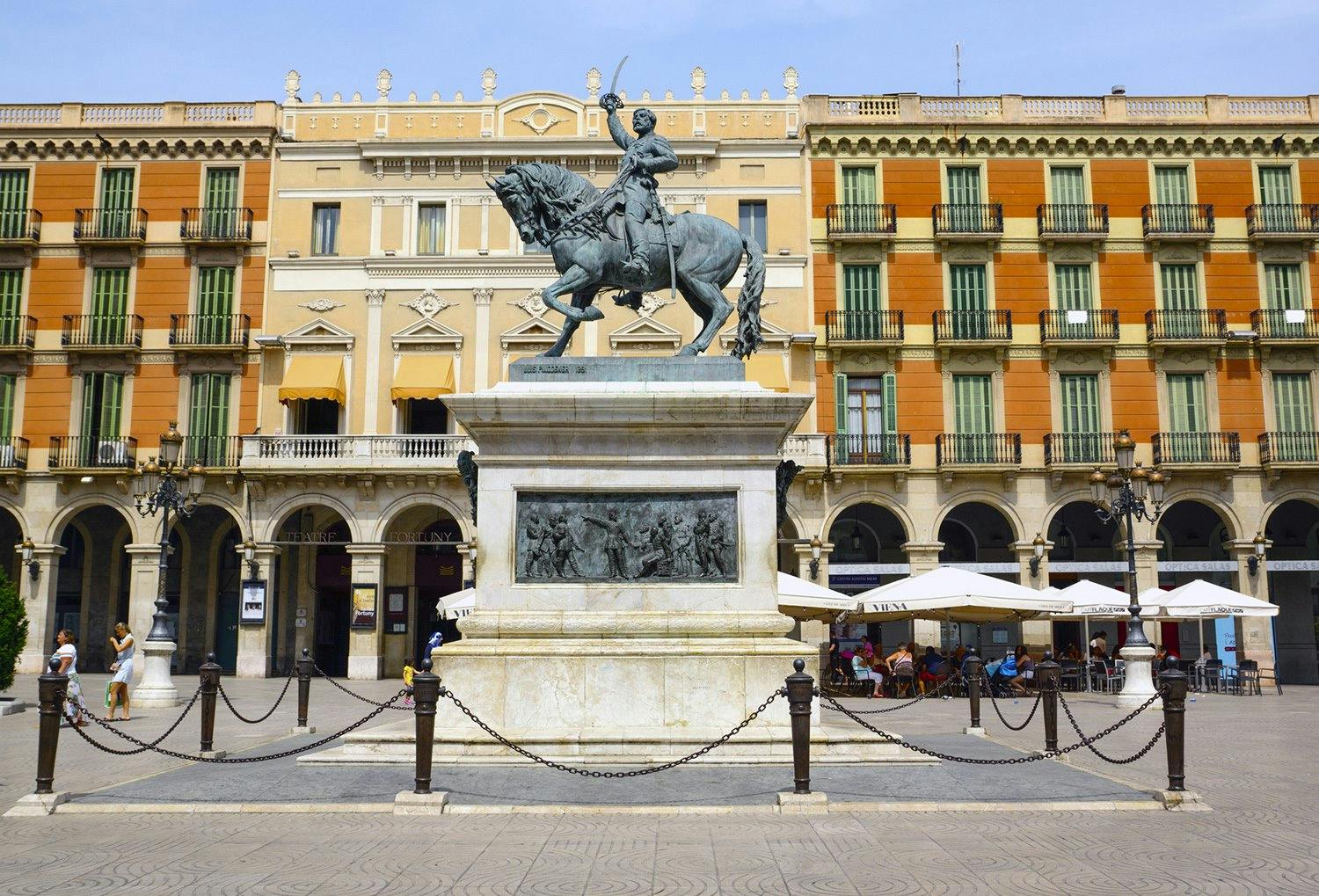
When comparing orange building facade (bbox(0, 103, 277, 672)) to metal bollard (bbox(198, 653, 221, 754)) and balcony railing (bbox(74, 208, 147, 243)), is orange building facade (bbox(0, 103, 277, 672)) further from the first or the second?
metal bollard (bbox(198, 653, 221, 754))

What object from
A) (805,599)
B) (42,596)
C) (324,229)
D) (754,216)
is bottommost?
(42,596)

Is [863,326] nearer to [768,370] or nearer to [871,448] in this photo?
[768,370]

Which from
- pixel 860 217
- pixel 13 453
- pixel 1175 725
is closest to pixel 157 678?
pixel 13 453

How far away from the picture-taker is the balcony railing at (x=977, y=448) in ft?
115

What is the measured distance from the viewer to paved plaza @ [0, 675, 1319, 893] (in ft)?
22.5

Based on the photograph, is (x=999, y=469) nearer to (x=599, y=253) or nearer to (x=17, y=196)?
(x=599, y=253)

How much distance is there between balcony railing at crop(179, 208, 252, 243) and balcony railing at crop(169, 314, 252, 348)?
2.30m

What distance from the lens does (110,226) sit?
36.5 meters

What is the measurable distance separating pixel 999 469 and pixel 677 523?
24438 millimetres

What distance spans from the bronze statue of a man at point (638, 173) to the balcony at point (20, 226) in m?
29.6

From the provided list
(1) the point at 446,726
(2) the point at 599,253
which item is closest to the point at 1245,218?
(2) the point at 599,253

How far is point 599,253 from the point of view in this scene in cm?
1296

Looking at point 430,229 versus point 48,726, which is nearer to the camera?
point 48,726

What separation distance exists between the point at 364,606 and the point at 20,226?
52.2ft
